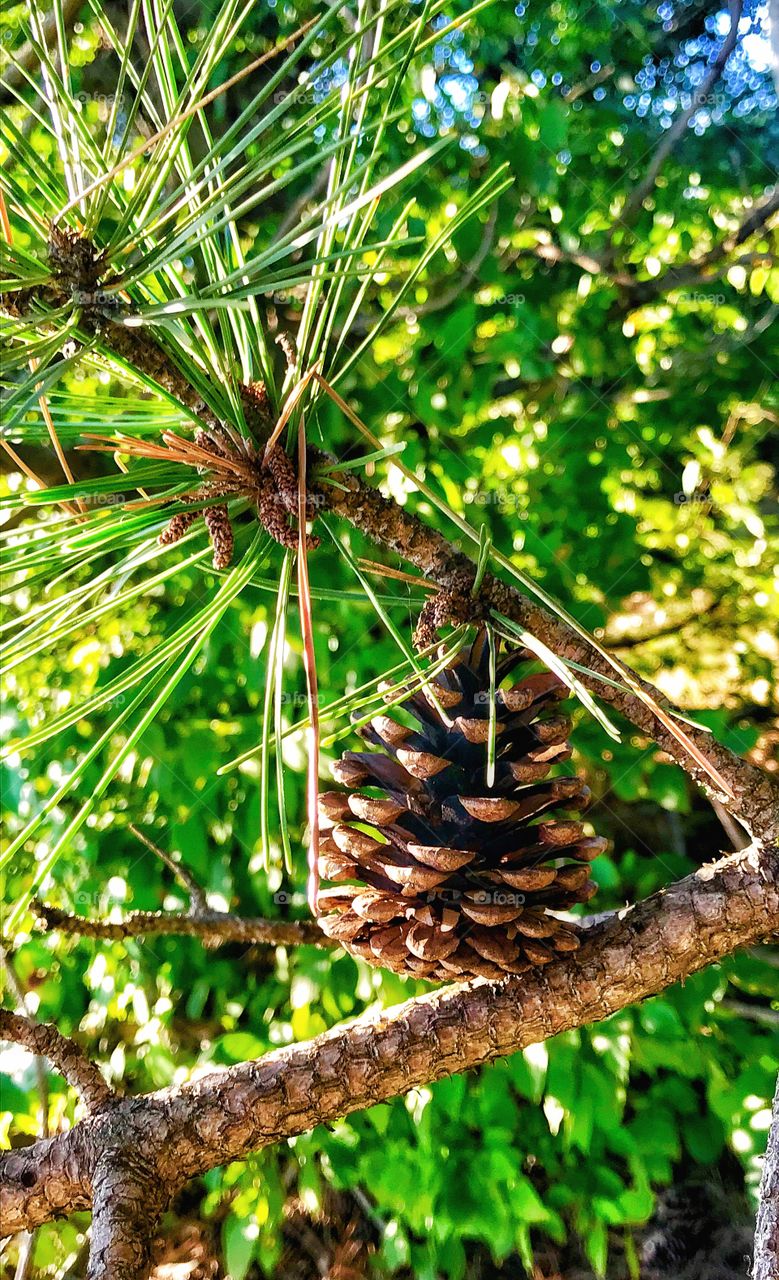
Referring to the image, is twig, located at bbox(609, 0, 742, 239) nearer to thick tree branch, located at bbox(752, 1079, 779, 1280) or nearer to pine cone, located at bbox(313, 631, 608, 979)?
pine cone, located at bbox(313, 631, 608, 979)

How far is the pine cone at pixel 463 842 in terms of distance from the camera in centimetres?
36

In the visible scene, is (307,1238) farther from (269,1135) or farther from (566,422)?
(566,422)

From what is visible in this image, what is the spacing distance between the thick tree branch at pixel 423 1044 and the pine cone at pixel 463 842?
0.8 inches

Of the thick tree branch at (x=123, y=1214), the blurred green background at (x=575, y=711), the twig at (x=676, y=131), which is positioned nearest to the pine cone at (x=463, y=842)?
the thick tree branch at (x=123, y=1214)

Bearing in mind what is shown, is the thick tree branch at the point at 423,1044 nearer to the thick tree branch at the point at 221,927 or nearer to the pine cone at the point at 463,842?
the pine cone at the point at 463,842

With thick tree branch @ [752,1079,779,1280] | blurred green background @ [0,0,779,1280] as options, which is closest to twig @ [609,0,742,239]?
blurred green background @ [0,0,779,1280]

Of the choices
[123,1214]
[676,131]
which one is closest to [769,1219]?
[123,1214]

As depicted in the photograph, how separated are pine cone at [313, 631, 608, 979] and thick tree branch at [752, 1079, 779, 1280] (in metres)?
0.10

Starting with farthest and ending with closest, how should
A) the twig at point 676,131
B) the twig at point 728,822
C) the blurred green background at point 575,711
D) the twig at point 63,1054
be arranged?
the twig at point 676,131 < the blurred green background at point 575,711 < the twig at point 728,822 < the twig at point 63,1054

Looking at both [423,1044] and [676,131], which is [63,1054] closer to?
[423,1044]

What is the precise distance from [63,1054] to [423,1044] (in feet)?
0.61

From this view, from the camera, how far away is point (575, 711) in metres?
0.78

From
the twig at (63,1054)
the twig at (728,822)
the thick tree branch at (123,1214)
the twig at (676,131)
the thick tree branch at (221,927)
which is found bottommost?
the thick tree branch at (123,1214)

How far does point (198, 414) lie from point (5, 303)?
0.23ft
